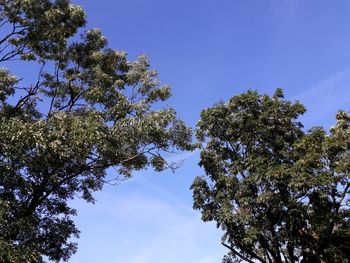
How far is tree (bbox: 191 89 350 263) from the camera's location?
2002 centimetres

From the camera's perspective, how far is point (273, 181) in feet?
67.3

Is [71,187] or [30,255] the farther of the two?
[71,187]

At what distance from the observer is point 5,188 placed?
16797 mm

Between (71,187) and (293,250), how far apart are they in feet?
36.6

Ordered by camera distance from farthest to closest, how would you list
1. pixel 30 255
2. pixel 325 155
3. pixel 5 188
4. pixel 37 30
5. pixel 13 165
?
pixel 325 155 → pixel 37 30 → pixel 5 188 → pixel 13 165 → pixel 30 255

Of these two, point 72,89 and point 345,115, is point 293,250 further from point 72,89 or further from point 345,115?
point 72,89

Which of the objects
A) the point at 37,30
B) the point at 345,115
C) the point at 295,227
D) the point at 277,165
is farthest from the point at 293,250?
the point at 37,30

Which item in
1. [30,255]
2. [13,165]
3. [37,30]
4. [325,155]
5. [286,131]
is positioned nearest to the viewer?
[30,255]

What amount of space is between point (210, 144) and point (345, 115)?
287 inches

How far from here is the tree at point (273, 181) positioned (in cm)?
2002

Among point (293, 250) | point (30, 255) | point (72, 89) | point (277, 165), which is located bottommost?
point (30, 255)

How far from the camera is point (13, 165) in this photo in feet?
51.4

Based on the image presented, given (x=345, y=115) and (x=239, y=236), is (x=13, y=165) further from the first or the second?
(x=345, y=115)

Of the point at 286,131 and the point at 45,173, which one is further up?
the point at 286,131
